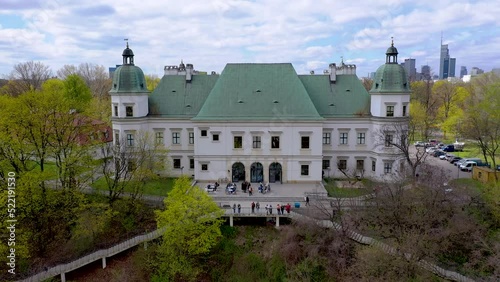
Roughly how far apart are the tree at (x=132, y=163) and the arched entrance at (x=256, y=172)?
894 centimetres

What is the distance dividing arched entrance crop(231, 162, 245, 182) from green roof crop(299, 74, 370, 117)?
10.3 m

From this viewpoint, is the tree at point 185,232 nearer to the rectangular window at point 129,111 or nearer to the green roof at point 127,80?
the rectangular window at point 129,111

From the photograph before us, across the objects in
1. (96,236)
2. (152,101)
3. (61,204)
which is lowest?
(96,236)

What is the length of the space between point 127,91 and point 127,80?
1226 mm

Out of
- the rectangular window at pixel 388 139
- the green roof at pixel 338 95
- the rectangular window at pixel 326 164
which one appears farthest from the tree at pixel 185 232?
the rectangular window at pixel 388 139

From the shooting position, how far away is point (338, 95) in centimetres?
4328

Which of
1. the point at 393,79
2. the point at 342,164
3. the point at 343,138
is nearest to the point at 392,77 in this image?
the point at 393,79

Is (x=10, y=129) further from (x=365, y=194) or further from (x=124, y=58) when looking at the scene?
(x=365, y=194)

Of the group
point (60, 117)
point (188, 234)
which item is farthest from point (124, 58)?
point (188, 234)

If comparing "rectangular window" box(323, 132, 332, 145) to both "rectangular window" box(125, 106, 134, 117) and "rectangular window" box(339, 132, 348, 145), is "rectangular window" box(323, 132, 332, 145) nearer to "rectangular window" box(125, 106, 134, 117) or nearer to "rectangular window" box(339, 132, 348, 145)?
"rectangular window" box(339, 132, 348, 145)

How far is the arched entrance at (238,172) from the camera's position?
40.7 meters

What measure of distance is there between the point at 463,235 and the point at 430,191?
359 cm

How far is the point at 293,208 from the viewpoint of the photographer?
1276 inches

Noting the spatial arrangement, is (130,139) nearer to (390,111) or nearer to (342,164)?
(342,164)
